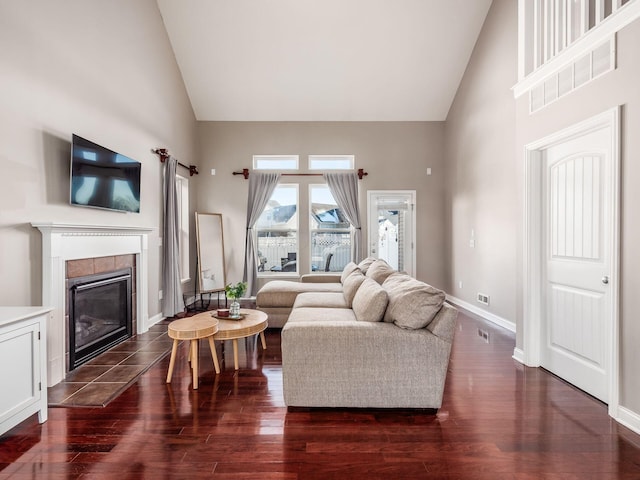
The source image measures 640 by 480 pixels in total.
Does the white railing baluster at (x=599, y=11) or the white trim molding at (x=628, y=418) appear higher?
the white railing baluster at (x=599, y=11)

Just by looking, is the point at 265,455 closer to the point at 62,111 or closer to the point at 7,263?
the point at 7,263

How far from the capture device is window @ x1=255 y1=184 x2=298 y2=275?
626cm

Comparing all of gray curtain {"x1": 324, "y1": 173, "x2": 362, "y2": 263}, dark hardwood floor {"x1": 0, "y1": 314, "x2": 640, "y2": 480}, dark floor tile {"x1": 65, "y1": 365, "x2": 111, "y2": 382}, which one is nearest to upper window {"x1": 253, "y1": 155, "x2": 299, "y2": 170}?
gray curtain {"x1": 324, "y1": 173, "x2": 362, "y2": 263}

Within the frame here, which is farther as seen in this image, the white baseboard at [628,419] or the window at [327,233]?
the window at [327,233]

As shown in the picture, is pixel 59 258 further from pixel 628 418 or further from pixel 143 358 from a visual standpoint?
pixel 628 418

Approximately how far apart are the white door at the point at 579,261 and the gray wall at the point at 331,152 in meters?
3.20

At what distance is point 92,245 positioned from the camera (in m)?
3.21

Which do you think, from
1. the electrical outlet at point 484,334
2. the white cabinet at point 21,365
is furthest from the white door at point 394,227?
the white cabinet at point 21,365

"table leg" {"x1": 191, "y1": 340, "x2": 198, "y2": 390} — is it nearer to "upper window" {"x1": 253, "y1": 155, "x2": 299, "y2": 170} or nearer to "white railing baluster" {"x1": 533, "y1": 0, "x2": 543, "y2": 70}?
"white railing baluster" {"x1": 533, "y1": 0, "x2": 543, "y2": 70}

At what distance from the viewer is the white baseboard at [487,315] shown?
414 centimetres

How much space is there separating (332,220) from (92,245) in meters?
3.91

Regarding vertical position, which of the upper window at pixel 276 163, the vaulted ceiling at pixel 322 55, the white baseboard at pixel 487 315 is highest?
the vaulted ceiling at pixel 322 55

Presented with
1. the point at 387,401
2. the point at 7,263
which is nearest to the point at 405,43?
the point at 387,401

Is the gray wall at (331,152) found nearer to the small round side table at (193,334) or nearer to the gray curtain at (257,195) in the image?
the gray curtain at (257,195)
